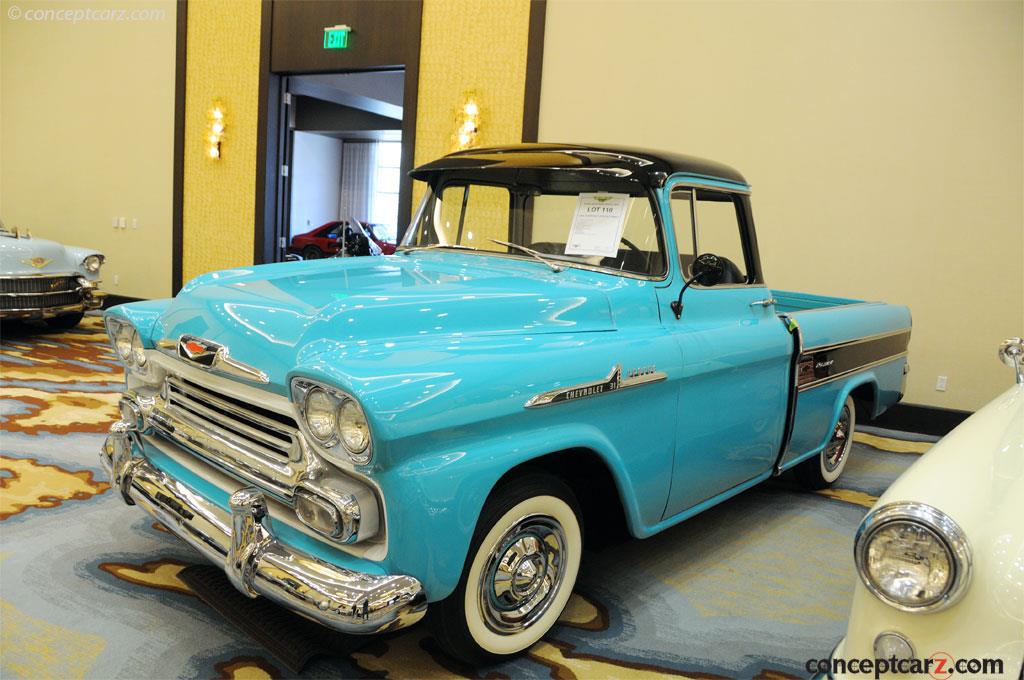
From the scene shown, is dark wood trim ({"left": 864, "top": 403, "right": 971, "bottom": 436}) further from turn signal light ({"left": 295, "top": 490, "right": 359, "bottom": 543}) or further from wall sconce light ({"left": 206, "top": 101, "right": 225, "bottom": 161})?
wall sconce light ({"left": 206, "top": 101, "right": 225, "bottom": 161})

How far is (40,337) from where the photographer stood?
279 inches

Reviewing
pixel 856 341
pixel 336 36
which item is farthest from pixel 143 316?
pixel 336 36

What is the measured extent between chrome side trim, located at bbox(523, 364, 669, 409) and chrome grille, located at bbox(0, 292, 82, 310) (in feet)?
20.6

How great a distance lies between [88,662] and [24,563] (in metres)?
0.78

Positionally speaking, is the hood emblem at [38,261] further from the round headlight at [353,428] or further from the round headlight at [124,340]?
the round headlight at [353,428]

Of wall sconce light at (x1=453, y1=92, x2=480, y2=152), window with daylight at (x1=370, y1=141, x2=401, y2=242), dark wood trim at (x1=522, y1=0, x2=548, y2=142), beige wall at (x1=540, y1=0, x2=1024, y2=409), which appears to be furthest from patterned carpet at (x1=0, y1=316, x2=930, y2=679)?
window with daylight at (x1=370, y1=141, x2=401, y2=242)

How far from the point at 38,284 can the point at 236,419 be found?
5738 millimetres

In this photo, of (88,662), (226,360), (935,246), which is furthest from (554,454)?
(935,246)

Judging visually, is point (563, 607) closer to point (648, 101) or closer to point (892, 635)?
point (892, 635)

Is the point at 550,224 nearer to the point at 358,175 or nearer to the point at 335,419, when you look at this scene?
the point at 335,419

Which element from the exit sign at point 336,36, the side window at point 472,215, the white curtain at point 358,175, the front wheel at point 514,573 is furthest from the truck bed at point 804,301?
the white curtain at point 358,175

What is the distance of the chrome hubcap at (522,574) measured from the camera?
2.09m

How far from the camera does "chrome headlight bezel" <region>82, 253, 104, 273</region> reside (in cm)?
712

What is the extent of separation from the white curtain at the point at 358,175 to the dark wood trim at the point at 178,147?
33.6ft
